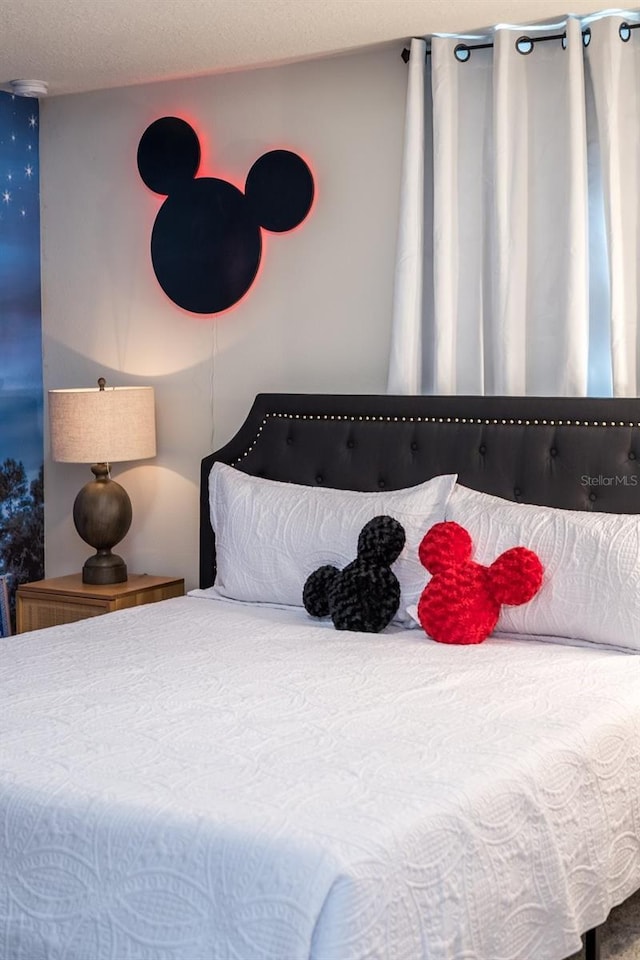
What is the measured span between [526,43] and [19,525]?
2591mm

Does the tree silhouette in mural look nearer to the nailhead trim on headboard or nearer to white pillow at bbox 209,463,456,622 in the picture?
the nailhead trim on headboard

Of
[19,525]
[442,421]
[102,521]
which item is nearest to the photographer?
[442,421]

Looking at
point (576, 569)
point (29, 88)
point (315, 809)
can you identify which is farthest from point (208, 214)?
point (315, 809)

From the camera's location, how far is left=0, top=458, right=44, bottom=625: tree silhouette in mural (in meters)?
4.57

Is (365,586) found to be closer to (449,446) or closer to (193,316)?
(449,446)

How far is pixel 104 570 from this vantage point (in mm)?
4242

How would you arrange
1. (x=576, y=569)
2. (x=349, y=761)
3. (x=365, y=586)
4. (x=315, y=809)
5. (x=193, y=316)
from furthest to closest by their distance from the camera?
(x=193, y=316) < (x=365, y=586) < (x=576, y=569) < (x=349, y=761) < (x=315, y=809)

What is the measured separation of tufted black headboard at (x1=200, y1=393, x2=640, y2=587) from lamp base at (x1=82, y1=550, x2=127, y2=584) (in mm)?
359

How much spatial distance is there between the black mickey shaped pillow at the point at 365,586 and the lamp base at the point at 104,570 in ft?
3.45

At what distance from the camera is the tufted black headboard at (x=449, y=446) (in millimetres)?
3430

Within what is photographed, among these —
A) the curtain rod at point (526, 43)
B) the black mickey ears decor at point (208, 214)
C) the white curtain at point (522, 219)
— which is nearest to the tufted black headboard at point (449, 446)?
the white curtain at point (522, 219)

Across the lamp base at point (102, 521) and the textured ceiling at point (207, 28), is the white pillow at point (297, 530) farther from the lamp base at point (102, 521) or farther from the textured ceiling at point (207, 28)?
the textured ceiling at point (207, 28)

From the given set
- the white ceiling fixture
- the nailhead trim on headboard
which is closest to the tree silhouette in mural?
the nailhead trim on headboard

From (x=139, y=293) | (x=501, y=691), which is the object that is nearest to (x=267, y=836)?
(x=501, y=691)
